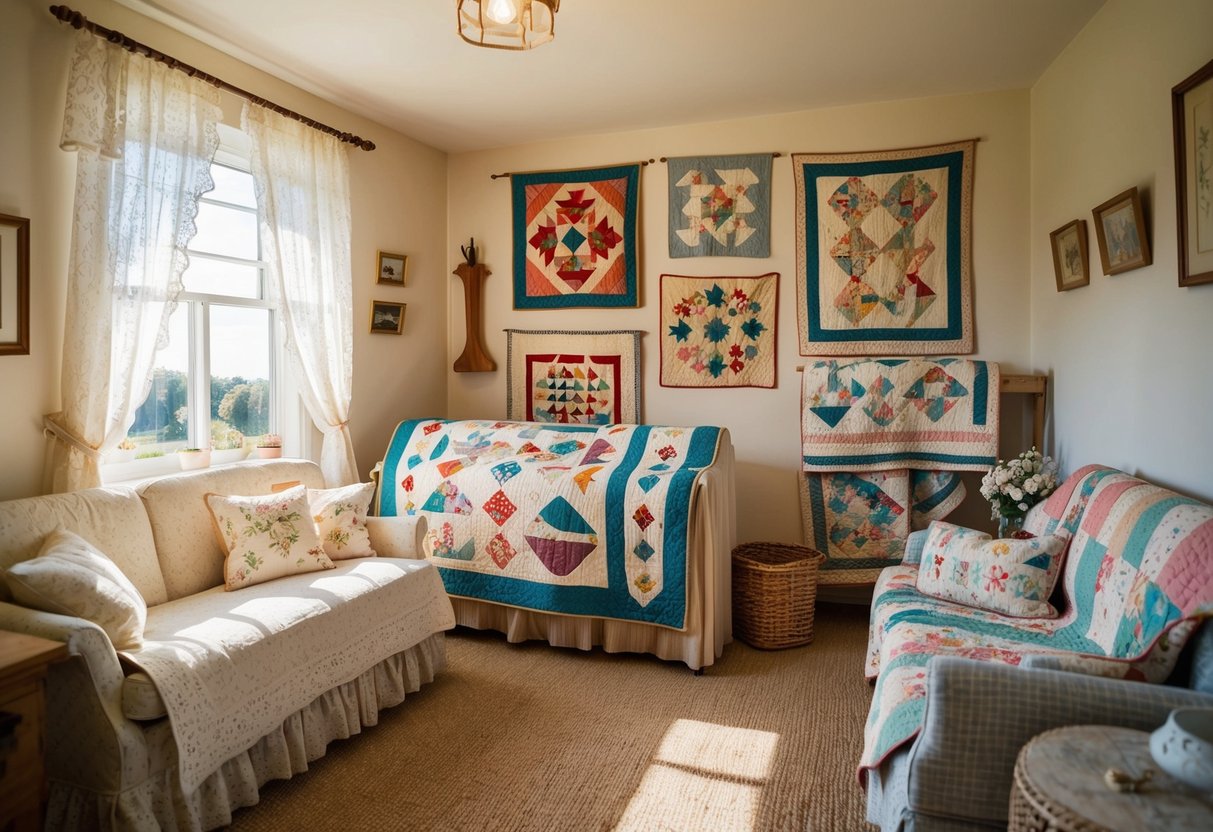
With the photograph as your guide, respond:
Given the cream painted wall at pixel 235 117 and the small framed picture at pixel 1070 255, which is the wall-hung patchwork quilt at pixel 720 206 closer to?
the small framed picture at pixel 1070 255

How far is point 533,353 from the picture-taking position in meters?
4.29

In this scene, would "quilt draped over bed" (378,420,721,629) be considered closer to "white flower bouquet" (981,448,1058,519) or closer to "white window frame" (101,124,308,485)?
"white window frame" (101,124,308,485)

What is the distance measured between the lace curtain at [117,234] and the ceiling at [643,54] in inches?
12.9

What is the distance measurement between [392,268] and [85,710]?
2.71 m

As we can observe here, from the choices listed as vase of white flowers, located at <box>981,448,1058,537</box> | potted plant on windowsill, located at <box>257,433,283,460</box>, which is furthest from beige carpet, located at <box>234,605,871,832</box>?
potted plant on windowsill, located at <box>257,433,283,460</box>

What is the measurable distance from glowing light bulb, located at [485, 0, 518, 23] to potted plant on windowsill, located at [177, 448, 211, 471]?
2.00m

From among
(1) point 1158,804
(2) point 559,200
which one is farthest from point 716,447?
(1) point 1158,804

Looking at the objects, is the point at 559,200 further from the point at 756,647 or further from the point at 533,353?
the point at 756,647

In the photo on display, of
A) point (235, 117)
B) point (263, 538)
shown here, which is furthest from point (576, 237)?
point (263, 538)

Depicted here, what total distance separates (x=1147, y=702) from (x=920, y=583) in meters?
1.27

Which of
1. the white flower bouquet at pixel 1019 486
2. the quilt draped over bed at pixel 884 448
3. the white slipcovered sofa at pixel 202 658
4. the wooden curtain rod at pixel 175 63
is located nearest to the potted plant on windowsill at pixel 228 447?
the white slipcovered sofa at pixel 202 658

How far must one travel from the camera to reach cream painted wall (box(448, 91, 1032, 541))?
11.5 feet

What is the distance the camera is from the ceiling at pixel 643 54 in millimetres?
2646

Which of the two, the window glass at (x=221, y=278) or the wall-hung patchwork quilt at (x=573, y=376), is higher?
the window glass at (x=221, y=278)
